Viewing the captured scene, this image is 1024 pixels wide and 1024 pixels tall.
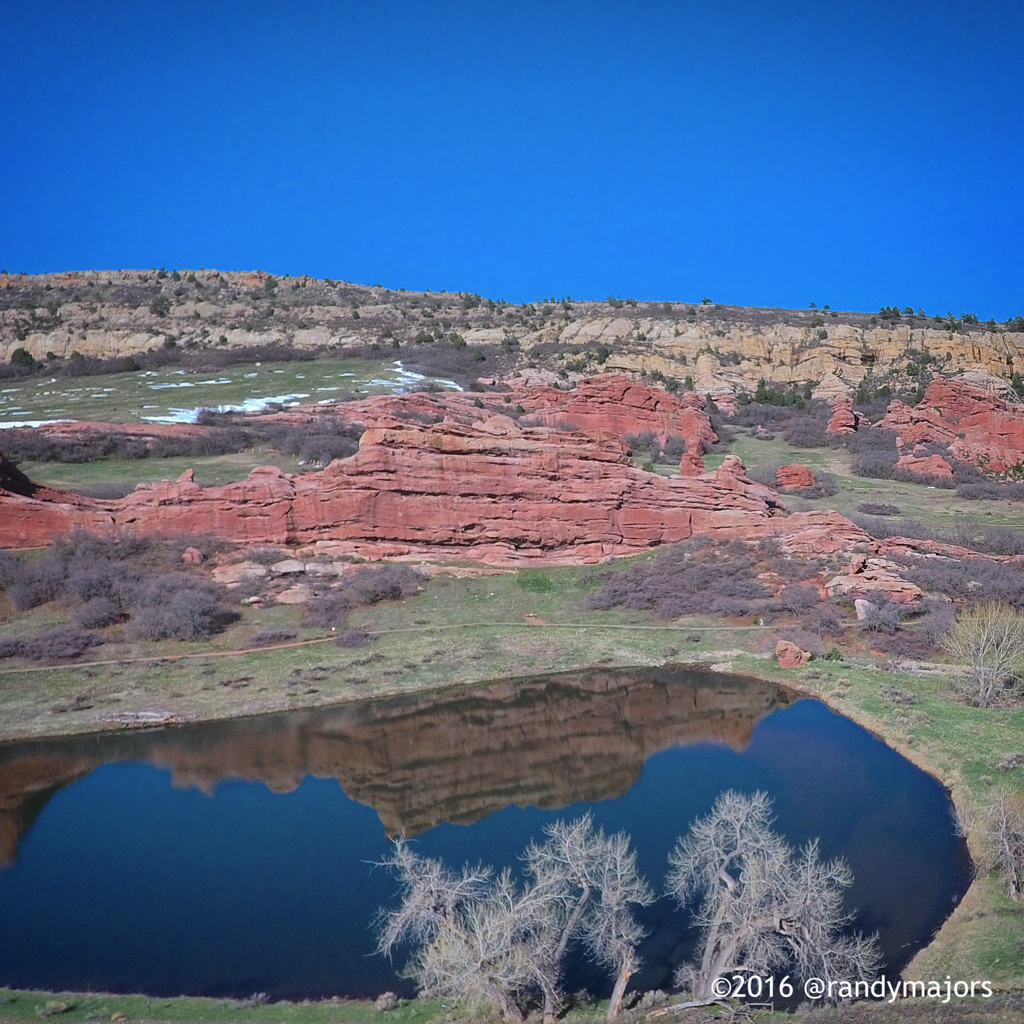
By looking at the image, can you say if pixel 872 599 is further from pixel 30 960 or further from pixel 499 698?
pixel 30 960

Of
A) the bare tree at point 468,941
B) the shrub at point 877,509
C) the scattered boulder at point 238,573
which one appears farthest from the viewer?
the shrub at point 877,509

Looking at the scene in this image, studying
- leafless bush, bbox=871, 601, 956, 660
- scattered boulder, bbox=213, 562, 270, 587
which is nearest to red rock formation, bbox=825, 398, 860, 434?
leafless bush, bbox=871, 601, 956, 660

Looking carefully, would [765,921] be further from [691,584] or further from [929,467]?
[929,467]

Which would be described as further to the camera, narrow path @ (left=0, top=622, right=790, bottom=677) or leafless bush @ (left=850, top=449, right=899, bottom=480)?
leafless bush @ (left=850, top=449, right=899, bottom=480)

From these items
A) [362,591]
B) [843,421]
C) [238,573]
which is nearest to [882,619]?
[362,591]

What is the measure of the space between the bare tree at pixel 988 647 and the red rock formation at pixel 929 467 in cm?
3142

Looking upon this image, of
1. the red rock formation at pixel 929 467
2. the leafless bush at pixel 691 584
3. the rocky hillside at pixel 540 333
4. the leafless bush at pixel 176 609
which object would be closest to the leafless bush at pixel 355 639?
the leafless bush at pixel 176 609

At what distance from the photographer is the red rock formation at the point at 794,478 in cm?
5231

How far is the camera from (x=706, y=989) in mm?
11203

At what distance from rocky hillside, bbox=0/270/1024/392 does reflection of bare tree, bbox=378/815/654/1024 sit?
70.9 metres

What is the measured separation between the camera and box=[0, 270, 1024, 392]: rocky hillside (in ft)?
279

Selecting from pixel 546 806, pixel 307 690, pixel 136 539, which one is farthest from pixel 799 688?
pixel 136 539

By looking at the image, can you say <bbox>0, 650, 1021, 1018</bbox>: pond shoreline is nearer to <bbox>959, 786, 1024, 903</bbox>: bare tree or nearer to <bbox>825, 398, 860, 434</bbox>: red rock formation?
<bbox>959, 786, 1024, 903</bbox>: bare tree

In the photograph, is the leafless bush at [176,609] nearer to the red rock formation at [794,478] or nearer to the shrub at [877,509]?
the shrub at [877,509]
